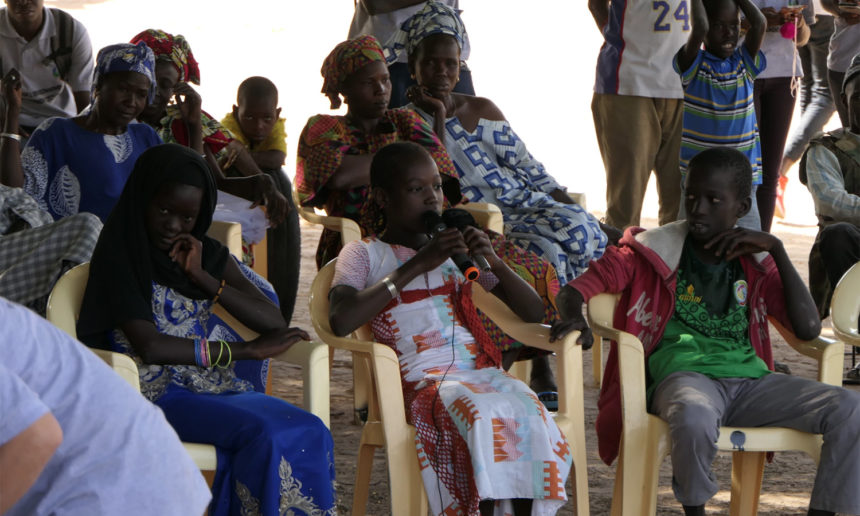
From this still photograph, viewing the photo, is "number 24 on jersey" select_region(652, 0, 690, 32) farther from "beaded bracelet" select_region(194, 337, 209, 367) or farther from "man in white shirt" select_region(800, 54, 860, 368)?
"beaded bracelet" select_region(194, 337, 209, 367)

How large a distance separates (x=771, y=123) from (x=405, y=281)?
396 cm

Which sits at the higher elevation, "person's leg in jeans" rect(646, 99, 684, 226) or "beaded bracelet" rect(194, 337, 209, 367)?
"person's leg in jeans" rect(646, 99, 684, 226)

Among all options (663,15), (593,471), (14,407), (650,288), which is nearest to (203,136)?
(593,471)

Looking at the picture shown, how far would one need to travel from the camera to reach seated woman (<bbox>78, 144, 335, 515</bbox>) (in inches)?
122

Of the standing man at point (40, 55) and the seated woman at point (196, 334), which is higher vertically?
the standing man at point (40, 55)

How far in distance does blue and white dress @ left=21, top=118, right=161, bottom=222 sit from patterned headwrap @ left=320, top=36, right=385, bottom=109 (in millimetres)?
996

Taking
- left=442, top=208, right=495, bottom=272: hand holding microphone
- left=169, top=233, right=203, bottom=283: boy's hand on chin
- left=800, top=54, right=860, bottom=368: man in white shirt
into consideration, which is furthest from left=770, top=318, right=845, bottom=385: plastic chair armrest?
left=169, top=233, right=203, bottom=283: boy's hand on chin

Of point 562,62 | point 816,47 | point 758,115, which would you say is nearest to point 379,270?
point 758,115

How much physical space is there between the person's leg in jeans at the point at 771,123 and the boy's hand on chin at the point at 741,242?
322cm

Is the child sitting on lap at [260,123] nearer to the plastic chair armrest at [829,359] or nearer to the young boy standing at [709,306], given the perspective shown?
the young boy standing at [709,306]

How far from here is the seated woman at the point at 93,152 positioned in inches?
177

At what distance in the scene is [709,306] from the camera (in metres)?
3.74

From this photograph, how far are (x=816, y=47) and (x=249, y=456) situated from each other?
7.37m

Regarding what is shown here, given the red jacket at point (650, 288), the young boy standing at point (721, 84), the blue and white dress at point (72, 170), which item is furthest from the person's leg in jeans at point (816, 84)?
the blue and white dress at point (72, 170)
